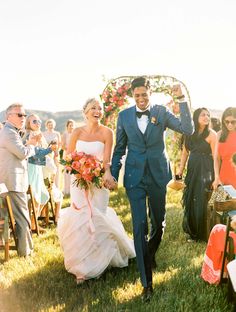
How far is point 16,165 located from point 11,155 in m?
0.18

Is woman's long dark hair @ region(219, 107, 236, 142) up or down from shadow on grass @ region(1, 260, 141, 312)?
up

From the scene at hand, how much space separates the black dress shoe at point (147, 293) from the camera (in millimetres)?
4928

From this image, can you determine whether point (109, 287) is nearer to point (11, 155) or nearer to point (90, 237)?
point (90, 237)

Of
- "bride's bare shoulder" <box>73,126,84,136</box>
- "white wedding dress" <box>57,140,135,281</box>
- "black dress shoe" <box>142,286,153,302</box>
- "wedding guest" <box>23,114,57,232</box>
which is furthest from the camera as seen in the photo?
"wedding guest" <box>23,114,57,232</box>

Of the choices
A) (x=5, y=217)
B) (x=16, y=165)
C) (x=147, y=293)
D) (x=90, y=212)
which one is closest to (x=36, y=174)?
(x=16, y=165)

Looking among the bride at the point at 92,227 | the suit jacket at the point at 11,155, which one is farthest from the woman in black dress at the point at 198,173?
the suit jacket at the point at 11,155

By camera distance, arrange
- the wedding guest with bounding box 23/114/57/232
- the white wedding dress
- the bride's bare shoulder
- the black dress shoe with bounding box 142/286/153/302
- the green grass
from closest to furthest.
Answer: the green grass, the black dress shoe with bounding box 142/286/153/302, the white wedding dress, the bride's bare shoulder, the wedding guest with bounding box 23/114/57/232

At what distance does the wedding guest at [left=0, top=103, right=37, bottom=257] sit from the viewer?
267 inches

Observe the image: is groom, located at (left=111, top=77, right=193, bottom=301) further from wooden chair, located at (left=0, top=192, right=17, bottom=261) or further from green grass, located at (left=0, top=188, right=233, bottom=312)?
wooden chair, located at (left=0, top=192, right=17, bottom=261)

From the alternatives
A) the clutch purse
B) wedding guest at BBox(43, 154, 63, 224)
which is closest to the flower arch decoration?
wedding guest at BBox(43, 154, 63, 224)

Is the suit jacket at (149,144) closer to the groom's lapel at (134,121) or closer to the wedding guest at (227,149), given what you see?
the groom's lapel at (134,121)

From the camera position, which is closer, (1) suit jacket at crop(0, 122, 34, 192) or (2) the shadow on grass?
(2) the shadow on grass

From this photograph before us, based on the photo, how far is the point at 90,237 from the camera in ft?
20.0

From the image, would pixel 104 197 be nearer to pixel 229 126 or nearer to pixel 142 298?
pixel 142 298
